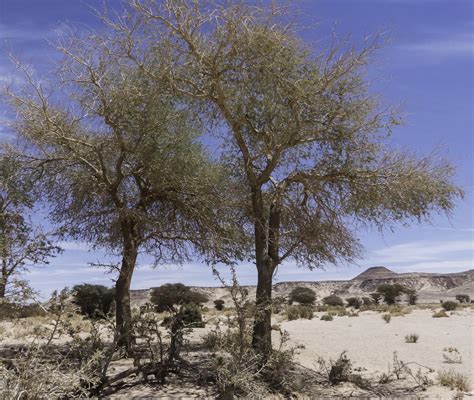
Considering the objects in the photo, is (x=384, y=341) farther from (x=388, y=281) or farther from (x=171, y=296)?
(x=388, y=281)

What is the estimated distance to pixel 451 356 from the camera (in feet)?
62.1

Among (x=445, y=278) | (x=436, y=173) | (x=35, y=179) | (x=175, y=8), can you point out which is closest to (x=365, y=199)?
(x=436, y=173)

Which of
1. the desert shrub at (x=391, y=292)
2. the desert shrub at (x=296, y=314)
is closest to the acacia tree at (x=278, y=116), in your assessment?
the desert shrub at (x=296, y=314)

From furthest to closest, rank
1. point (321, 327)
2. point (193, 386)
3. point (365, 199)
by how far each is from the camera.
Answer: point (321, 327)
point (365, 199)
point (193, 386)

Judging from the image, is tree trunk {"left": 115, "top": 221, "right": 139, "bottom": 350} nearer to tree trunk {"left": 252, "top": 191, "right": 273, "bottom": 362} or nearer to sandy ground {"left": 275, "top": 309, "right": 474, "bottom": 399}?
tree trunk {"left": 252, "top": 191, "right": 273, "bottom": 362}

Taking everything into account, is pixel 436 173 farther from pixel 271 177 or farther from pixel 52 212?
pixel 52 212

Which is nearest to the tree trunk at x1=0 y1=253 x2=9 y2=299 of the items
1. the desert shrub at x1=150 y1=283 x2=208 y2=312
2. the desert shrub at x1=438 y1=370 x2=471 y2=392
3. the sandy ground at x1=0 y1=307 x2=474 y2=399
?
the sandy ground at x1=0 y1=307 x2=474 y2=399

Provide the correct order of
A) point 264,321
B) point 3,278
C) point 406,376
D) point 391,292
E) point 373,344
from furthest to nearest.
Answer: point 391,292, point 373,344, point 406,376, point 264,321, point 3,278

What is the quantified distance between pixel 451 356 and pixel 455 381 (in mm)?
5472

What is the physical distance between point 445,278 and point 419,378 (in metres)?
92.7

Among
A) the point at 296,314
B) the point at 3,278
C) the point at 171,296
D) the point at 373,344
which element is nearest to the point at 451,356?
the point at 373,344

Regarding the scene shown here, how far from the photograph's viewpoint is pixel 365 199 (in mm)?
15258

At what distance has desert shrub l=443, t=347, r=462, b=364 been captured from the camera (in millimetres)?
17703

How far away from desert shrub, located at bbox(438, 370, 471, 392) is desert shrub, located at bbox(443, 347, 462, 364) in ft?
11.0
